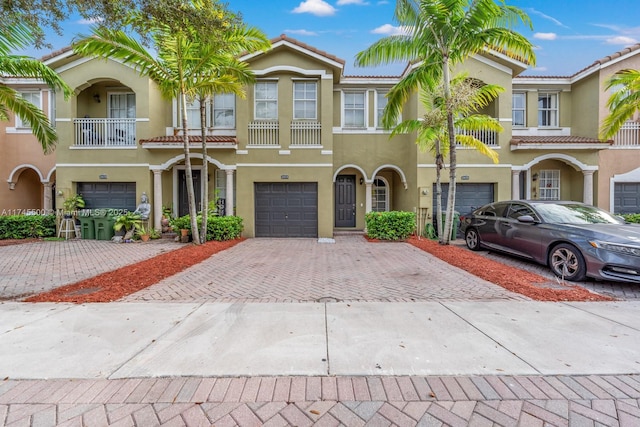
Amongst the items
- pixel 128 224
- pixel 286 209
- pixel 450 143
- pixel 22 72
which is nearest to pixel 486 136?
pixel 450 143

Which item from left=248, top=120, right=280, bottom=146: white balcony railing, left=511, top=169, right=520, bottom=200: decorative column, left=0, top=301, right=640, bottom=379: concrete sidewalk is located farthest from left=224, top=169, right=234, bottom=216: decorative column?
left=511, top=169, right=520, bottom=200: decorative column

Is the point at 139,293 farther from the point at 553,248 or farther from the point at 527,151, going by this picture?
the point at 527,151

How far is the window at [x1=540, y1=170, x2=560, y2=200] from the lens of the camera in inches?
555

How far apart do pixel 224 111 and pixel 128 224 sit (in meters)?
6.22

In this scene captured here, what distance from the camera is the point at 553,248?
6.48m

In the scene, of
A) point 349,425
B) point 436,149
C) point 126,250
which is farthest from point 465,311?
point 126,250

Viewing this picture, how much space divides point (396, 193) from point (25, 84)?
59.2 ft

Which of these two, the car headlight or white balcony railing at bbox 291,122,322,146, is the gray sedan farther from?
white balcony railing at bbox 291,122,322,146

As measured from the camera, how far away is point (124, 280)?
5.95m

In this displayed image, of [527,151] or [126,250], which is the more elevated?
A: [527,151]

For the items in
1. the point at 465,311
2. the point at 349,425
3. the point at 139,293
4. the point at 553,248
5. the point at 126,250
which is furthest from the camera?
the point at 126,250

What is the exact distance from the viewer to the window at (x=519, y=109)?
46.6 feet

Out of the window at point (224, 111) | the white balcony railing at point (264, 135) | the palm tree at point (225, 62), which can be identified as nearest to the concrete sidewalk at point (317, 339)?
the palm tree at point (225, 62)

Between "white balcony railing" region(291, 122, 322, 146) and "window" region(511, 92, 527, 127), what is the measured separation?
31.0 ft
